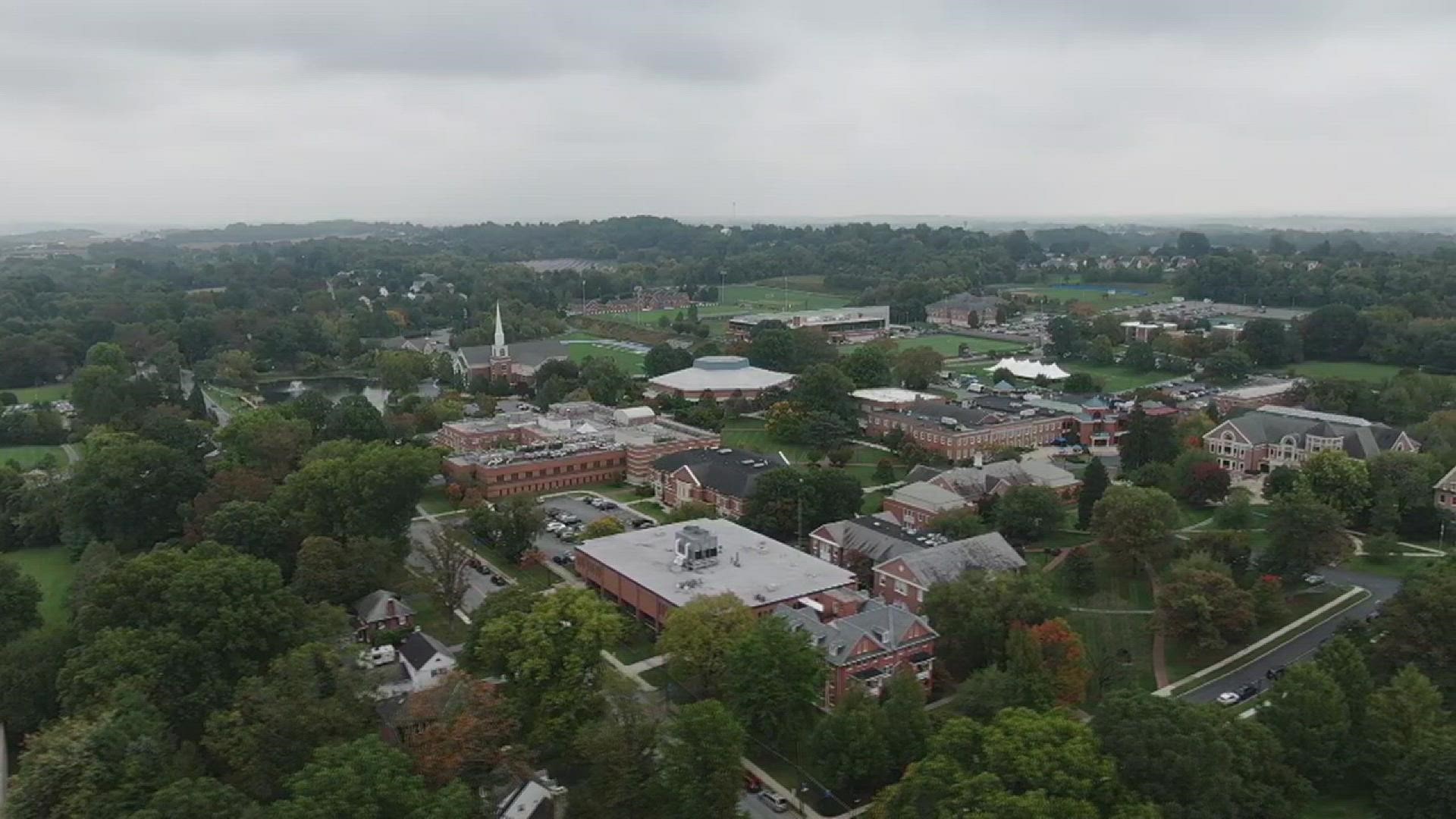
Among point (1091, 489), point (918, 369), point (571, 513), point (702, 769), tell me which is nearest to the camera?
point (702, 769)

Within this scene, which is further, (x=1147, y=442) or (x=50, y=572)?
(x=1147, y=442)

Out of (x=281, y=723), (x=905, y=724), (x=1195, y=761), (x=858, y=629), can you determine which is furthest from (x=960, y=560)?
(x=281, y=723)

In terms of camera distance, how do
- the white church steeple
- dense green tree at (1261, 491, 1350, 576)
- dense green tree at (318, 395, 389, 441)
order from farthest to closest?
the white church steeple → dense green tree at (318, 395, 389, 441) → dense green tree at (1261, 491, 1350, 576)

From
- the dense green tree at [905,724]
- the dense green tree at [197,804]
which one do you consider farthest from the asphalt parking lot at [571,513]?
the dense green tree at [197,804]

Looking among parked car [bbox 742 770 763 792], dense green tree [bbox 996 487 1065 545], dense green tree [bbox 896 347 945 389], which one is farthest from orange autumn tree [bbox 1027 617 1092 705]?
dense green tree [bbox 896 347 945 389]

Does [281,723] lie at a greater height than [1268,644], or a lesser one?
greater

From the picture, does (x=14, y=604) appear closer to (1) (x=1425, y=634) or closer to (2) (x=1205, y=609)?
(2) (x=1205, y=609)

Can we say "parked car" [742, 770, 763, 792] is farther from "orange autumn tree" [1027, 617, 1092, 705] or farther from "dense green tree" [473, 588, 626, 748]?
A: "orange autumn tree" [1027, 617, 1092, 705]
